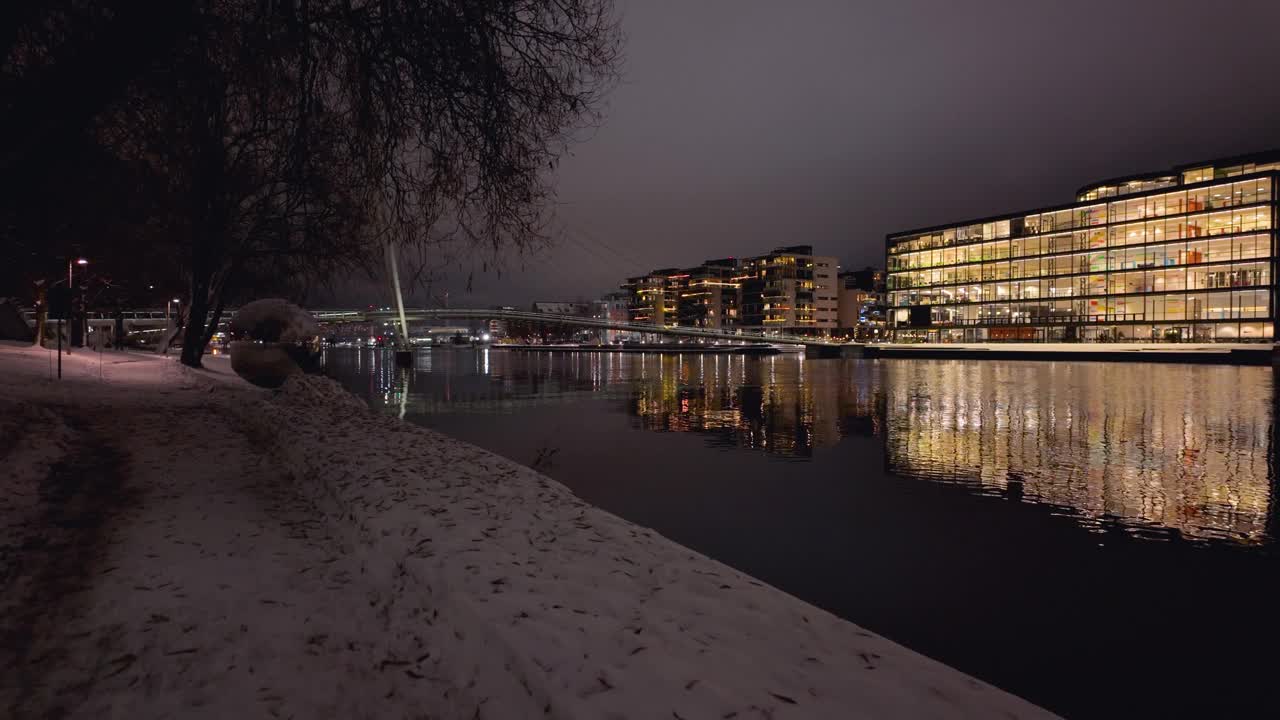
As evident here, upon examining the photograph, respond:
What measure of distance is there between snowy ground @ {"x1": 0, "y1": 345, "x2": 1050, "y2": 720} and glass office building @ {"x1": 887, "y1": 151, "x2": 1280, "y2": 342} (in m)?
90.2

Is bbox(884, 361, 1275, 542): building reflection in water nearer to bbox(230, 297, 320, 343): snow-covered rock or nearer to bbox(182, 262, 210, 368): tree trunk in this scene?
bbox(182, 262, 210, 368): tree trunk

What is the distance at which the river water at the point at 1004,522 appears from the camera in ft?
17.0

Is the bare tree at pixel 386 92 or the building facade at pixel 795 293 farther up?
the building facade at pixel 795 293

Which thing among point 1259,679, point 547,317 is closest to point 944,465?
point 1259,679

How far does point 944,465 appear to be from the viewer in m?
12.8

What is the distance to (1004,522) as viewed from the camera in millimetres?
8852

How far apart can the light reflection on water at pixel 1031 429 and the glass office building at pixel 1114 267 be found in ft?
150

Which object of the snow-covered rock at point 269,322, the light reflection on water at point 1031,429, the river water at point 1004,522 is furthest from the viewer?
the snow-covered rock at point 269,322

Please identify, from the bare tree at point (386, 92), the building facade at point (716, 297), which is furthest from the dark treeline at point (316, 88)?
the building facade at point (716, 297)

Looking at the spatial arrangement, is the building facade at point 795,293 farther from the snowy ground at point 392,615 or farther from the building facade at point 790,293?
the snowy ground at point 392,615

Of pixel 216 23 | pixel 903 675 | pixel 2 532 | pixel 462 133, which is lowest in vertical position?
pixel 903 675

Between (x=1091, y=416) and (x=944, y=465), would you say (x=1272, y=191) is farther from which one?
(x=944, y=465)

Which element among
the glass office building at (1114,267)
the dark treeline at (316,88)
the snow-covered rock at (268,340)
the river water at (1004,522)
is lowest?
the river water at (1004,522)

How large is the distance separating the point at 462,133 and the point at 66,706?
5746 mm
